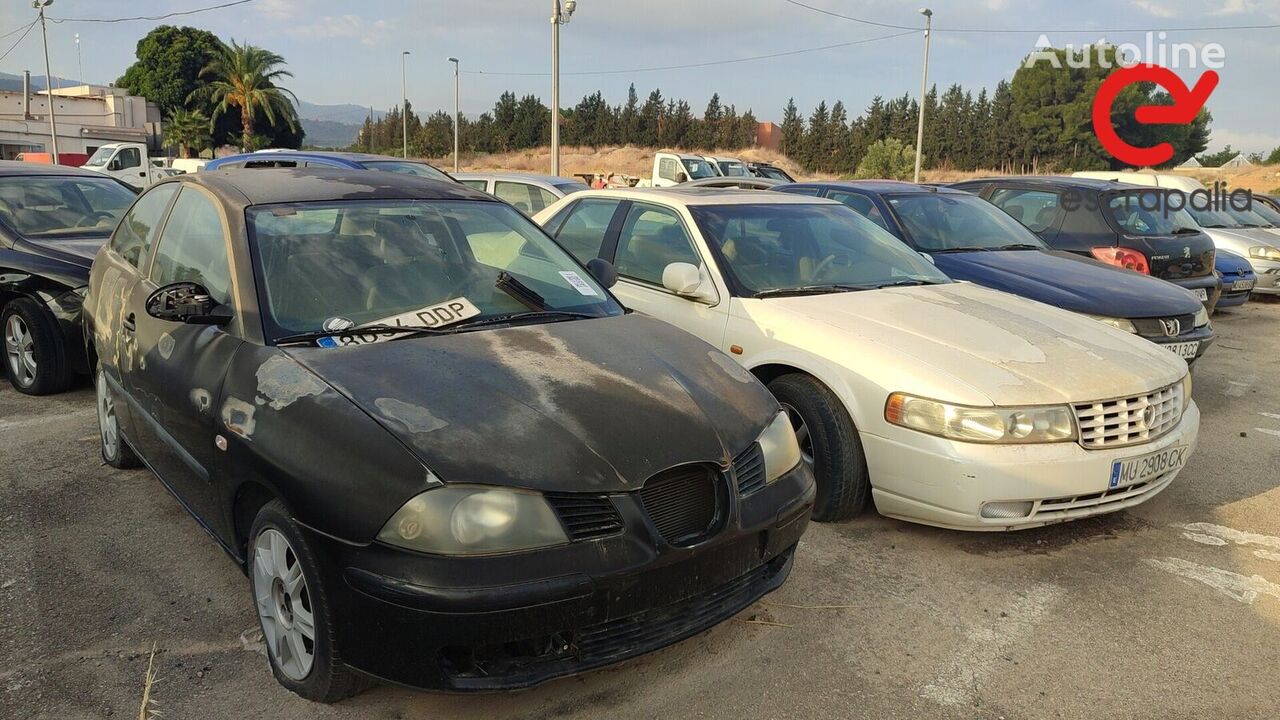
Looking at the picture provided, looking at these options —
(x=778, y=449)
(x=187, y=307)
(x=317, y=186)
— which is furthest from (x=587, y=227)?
(x=778, y=449)

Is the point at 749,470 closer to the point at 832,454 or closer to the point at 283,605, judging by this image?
the point at 832,454

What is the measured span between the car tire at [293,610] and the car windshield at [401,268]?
71 centimetres

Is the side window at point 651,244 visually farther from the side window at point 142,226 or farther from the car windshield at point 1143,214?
the car windshield at point 1143,214

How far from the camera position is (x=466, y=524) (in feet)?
7.72

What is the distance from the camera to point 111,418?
4488 mm

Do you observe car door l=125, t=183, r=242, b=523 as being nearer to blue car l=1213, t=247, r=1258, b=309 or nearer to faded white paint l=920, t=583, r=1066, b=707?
faded white paint l=920, t=583, r=1066, b=707

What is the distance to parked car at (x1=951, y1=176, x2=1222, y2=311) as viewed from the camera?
8406 millimetres

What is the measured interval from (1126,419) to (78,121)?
6475 cm

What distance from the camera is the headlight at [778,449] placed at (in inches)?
115

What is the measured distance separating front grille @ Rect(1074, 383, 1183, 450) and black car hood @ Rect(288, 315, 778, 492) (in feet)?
5.10

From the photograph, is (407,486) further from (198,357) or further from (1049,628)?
(1049,628)

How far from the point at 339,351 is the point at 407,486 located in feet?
2.47

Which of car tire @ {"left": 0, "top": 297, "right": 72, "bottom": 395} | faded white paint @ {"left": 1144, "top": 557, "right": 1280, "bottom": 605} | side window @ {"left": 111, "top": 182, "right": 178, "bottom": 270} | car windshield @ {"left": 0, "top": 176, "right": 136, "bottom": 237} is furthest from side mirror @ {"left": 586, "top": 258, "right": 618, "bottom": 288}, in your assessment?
car windshield @ {"left": 0, "top": 176, "right": 136, "bottom": 237}

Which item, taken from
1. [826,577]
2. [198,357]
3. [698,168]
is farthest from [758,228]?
[698,168]
